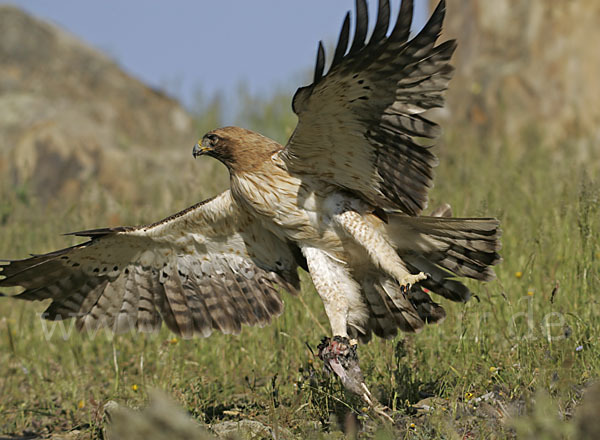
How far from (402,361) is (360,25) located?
2.28 m

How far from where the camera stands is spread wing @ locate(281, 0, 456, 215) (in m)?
3.63

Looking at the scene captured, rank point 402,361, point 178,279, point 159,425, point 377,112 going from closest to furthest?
point 159,425 < point 377,112 < point 402,361 < point 178,279

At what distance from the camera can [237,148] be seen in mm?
4602

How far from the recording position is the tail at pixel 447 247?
14.1ft

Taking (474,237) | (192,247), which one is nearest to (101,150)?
(192,247)

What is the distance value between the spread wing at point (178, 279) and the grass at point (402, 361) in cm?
29

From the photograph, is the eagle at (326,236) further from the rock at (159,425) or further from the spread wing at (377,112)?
the rock at (159,425)

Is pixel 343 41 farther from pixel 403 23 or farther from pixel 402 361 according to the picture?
pixel 402 361

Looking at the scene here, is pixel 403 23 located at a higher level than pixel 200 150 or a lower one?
higher

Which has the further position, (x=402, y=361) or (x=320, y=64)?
(x=402, y=361)

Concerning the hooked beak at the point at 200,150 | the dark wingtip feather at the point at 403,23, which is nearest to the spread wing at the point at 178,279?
the hooked beak at the point at 200,150

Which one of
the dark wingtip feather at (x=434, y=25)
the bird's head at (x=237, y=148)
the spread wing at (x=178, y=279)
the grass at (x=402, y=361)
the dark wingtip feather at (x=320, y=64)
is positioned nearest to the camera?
the dark wingtip feather at (x=320, y=64)

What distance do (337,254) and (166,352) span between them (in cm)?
151

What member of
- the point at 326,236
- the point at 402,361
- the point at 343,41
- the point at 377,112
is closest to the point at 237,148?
the point at 326,236
